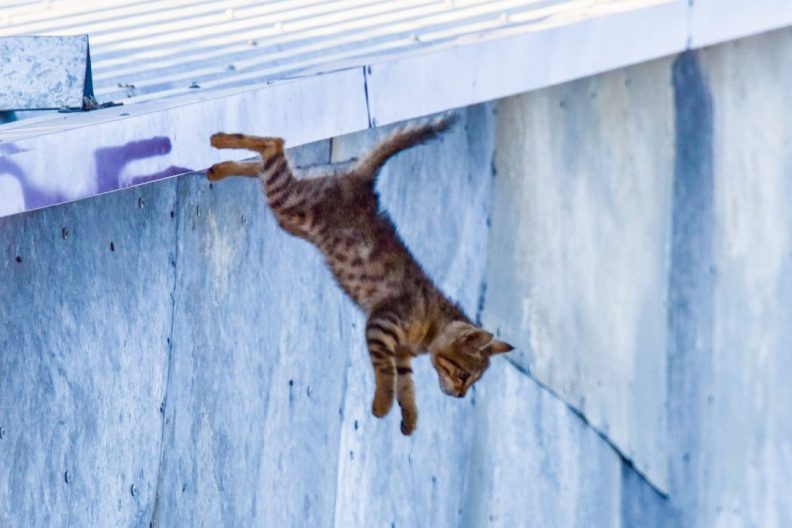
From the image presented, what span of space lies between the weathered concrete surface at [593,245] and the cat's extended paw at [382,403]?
23.9 inches

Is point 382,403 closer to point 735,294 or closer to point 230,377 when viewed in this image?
point 230,377

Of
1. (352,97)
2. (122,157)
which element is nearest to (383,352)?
(352,97)

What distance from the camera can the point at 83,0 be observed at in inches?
188

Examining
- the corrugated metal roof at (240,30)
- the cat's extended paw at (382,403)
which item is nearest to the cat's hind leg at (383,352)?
the cat's extended paw at (382,403)

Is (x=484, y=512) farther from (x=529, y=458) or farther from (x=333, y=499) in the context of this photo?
(x=333, y=499)

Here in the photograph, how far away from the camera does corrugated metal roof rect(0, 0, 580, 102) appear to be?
13.1 feet

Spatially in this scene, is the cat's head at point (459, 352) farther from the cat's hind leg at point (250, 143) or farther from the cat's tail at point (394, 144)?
the cat's hind leg at point (250, 143)

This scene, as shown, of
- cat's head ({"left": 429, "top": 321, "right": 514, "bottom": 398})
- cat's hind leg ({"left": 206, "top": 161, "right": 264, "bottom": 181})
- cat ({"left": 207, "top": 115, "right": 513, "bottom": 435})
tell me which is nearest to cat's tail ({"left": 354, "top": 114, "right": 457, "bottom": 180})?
cat ({"left": 207, "top": 115, "right": 513, "bottom": 435})

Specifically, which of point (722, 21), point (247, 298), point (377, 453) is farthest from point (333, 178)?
point (722, 21)

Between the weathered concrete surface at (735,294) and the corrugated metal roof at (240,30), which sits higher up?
the corrugated metal roof at (240,30)

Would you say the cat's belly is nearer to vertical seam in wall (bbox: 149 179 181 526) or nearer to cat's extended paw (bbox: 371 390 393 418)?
cat's extended paw (bbox: 371 390 393 418)

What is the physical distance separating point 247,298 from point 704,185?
6.25 ft

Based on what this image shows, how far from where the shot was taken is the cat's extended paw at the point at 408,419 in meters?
4.11

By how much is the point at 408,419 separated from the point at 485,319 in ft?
1.84
